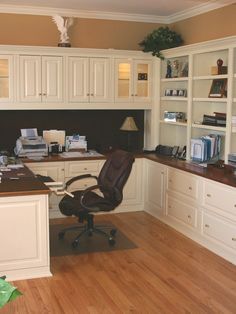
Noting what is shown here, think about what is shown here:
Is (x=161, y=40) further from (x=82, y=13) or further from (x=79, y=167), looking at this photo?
(x=79, y=167)

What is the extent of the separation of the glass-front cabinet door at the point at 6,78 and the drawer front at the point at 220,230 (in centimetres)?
279

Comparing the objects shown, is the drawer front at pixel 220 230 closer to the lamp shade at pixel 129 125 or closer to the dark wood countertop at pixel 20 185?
the dark wood countertop at pixel 20 185

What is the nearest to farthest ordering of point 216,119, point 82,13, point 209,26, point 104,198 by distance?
point 104,198, point 216,119, point 209,26, point 82,13

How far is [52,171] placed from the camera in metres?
5.85

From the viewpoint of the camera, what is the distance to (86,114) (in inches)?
255

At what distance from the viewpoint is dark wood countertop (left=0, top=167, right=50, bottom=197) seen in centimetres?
390

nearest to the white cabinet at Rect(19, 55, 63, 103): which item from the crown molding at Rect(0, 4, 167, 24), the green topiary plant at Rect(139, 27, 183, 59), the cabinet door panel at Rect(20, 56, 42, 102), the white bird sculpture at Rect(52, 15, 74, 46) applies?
the cabinet door panel at Rect(20, 56, 42, 102)

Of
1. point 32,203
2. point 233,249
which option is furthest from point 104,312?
point 233,249

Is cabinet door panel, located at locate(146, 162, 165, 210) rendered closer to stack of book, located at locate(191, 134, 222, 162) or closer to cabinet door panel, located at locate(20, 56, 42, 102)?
stack of book, located at locate(191, 134, 222, 162)

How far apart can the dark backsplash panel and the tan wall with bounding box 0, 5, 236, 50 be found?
0.92 meters

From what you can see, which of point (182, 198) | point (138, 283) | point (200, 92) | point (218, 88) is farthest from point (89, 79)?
point (138, 283)

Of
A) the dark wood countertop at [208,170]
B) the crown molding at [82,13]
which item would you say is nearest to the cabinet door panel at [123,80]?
the crown molding at [82,13]

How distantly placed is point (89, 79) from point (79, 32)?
28.0 inches

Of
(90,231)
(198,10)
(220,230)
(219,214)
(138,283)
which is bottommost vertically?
(138,283)
